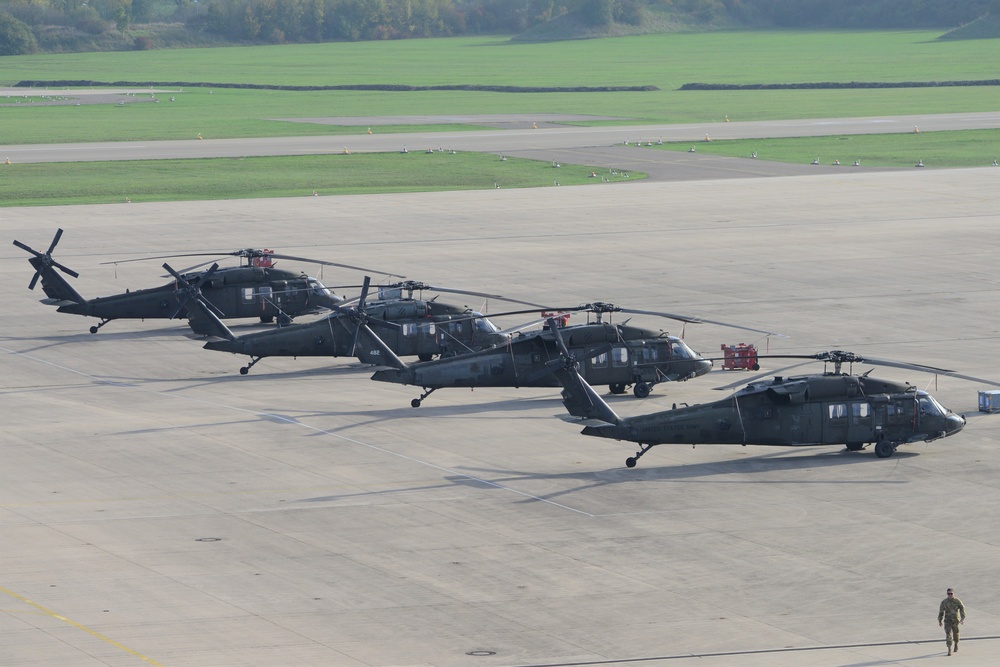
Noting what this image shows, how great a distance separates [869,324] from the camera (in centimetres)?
6488

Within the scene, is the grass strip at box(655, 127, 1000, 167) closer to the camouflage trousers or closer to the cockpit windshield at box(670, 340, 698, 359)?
the cockpit windshield at box(670, 340, 698, 359)

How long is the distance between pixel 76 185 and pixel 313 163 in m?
19.6

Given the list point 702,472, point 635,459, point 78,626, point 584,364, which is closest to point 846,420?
point 702,472

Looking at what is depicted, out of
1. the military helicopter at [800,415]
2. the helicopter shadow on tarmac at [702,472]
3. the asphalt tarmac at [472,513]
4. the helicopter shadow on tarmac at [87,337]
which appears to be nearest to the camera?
the asphalt tarmac at [472,513]

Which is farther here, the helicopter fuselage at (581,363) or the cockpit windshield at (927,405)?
the helicopter fuselage at (581,363)

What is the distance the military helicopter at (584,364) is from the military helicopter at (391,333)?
347 centimetres

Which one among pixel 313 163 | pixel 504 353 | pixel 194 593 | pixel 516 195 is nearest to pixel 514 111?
pixel 313 163

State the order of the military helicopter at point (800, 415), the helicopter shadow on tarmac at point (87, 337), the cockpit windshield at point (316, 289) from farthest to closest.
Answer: the cockpit windshield at point (316, 289)
the helicopter shadow on tarmac at point (87, 337)
the military helicopter at point (800, 415)

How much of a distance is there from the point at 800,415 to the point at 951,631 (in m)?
14.7

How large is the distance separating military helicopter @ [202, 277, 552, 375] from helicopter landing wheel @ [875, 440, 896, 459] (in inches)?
578

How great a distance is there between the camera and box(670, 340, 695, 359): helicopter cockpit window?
53.0 m

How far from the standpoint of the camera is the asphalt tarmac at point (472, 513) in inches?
1243

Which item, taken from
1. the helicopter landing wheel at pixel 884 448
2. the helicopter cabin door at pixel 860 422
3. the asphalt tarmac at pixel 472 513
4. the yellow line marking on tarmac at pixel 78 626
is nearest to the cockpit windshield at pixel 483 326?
the asphalt tarmac at pixel 472 513

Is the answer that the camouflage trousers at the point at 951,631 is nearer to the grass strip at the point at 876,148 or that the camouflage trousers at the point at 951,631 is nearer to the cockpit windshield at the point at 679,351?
the cockpit windshield at the point at 679,351
